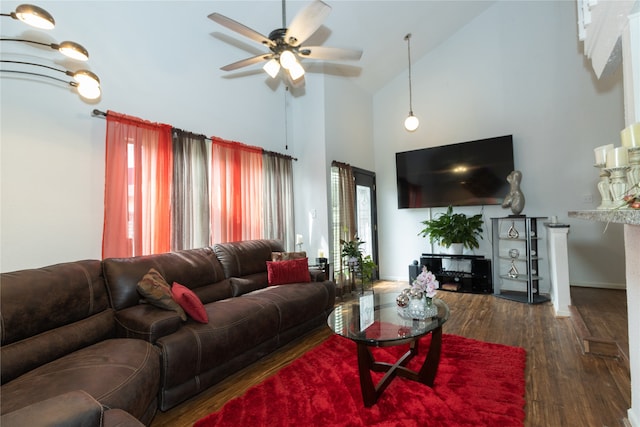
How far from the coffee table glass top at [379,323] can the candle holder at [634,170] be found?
128cm

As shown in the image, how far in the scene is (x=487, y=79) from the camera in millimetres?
4945

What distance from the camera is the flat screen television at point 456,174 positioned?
465cm

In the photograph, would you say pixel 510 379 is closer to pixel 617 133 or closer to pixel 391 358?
pixel 391 358

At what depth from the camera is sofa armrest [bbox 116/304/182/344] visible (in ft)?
6.18

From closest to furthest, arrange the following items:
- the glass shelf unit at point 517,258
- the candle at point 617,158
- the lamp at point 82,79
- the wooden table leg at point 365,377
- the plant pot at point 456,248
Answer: the candle at point 617,158 → the wooden table leg at point 365,377 → the lamp at point 82,79 → the glass shelf unit at point 517,258 → the plant pot at point 456,248

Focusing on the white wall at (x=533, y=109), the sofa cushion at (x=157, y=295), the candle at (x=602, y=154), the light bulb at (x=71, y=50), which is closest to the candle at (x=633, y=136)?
the candle at (x=602, y=154)

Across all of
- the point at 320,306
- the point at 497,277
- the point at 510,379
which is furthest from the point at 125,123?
the point at 497,277

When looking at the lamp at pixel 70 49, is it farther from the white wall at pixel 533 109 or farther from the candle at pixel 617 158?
the white wall at pixel 533 109

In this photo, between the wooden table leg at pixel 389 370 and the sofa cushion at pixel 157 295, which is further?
the sofa cushion at pixel 157 295

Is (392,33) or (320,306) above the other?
(392,33)

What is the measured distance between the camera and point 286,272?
3.35 m

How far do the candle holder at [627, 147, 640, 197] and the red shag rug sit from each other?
1.40m

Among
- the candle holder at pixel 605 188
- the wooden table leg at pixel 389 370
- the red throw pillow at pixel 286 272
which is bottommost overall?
the wooden table leg at pixel 389 370

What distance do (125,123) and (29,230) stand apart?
114cm
